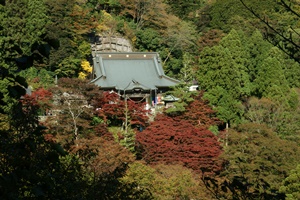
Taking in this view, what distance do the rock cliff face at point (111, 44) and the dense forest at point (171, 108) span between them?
310 millimetres

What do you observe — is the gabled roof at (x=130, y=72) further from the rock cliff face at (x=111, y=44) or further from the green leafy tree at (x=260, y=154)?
the green leafy tree at (x=260, y=154)

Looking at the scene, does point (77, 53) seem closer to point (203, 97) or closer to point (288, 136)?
point (203, 97)

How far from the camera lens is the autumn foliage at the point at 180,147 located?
15203mm

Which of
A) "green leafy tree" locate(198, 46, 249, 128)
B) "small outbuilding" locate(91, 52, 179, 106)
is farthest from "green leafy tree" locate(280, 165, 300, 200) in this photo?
"small outbuilding" locate(91, 52, 179, 106)

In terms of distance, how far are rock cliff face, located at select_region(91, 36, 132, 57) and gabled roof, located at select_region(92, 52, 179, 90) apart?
131 inches

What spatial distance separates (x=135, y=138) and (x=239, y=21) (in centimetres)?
1322

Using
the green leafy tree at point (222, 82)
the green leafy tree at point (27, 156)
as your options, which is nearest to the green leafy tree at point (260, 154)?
the green leafy tree at point (222, 82)

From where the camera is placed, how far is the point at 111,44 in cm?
2555

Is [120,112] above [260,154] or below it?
above

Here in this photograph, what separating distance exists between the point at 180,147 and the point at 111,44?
36.8ft

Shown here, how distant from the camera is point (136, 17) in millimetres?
28375

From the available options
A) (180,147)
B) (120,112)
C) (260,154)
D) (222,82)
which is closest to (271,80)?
(222,82)

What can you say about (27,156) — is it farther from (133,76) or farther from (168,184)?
(133,76)

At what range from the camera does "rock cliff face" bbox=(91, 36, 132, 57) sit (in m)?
25.3
